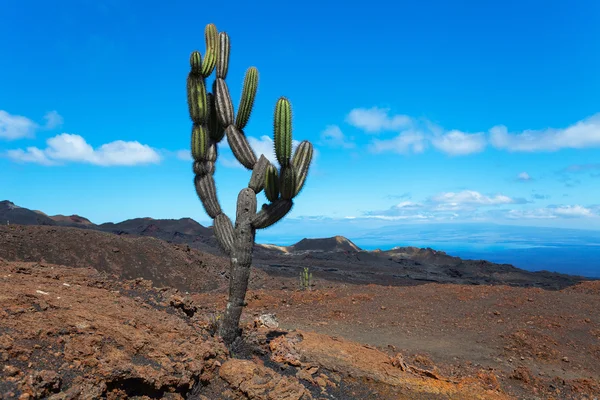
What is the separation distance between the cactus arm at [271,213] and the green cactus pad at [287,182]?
133 millimetres

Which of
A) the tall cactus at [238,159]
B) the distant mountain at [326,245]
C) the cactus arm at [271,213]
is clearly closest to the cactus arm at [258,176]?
the tall cactus at [238,159]

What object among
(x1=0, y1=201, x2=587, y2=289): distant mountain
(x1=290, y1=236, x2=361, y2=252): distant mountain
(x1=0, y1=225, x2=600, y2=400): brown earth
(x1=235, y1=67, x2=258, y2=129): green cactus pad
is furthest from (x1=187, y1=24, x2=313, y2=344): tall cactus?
(x1=290, y1=236, x2=361, y2=252): distant mountain

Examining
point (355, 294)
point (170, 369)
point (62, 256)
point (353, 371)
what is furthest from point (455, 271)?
point (170, 369)

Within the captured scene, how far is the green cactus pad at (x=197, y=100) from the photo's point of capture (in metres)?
7.08

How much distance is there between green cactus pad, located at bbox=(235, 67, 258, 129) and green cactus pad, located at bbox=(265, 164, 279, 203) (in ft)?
3.49

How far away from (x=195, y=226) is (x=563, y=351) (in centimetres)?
5268

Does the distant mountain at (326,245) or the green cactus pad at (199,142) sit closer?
the green cactus pad at (199,142)

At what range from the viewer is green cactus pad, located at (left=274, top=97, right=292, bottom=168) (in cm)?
621

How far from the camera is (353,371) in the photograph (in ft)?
18.8

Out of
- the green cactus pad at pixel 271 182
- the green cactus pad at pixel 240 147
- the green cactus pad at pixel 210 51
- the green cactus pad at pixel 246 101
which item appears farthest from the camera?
the green cactus pad at pixel 210 51

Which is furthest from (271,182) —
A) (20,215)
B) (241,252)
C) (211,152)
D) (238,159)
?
(20,215)

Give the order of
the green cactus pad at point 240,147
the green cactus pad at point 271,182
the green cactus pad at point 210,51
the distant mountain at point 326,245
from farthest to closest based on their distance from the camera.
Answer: the distant mountain at point 326,245, the green cactus pad at point 210,51, the green cactus pad at point 240,147, the green cactus pad at point 271,182

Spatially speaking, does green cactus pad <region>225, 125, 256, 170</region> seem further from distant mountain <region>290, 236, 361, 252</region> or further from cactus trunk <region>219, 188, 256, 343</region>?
distant mountain <region>290, 236, 361, 252</region>

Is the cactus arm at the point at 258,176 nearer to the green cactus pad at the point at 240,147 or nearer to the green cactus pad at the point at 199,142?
the green cactus pad at the point at 240,147
